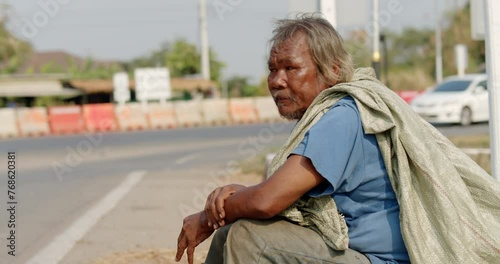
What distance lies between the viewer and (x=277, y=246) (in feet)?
10.6

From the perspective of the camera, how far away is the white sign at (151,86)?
41219 mm

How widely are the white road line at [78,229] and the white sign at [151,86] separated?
28621 millimetres

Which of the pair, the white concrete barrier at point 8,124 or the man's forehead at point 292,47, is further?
the white concrete barrier at point 8,124

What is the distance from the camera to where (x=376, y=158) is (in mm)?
3246

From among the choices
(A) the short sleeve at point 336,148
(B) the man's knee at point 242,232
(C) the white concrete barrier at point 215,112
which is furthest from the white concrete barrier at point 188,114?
(A) the short sleeve at point 336,148

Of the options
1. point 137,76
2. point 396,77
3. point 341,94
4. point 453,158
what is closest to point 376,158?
point 341,94

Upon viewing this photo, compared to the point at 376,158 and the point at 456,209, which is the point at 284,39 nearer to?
the point at 376,158

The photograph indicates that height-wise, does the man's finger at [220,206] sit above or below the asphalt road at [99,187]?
above

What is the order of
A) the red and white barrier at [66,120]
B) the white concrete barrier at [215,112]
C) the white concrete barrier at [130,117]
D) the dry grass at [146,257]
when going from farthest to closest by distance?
the white concrete barrier at [215,112] → the white concrete barrier at [130,117] → the red and white barrier at [66,120] → the dry grass at [146,257]

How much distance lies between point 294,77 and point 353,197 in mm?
558

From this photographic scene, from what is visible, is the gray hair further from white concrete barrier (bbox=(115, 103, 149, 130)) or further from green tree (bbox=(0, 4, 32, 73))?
green tree (bbox=(0, 4, 32, 73))

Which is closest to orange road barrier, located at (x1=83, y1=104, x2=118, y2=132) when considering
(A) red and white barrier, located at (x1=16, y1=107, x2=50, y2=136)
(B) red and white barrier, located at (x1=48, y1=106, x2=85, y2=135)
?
(B) red and white barrier, located at (x1=48, y1=106, x2=85, y2=135)

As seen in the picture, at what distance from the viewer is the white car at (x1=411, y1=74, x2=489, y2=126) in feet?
83.7

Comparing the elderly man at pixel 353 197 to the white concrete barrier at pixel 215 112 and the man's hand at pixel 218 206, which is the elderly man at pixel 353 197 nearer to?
the man's hand at pixel 218 206
